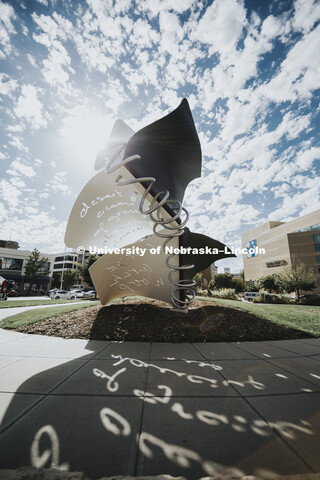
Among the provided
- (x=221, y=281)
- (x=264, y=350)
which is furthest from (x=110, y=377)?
(x=221, y=281)

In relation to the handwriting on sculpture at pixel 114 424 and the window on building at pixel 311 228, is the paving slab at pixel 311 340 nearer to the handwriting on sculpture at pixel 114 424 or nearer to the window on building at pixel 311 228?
the handwriting on sculpture at pixel 114 424

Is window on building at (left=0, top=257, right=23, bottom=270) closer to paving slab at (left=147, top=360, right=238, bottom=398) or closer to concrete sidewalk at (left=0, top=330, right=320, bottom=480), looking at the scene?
concrete sidewalk at (left=0, top=330, right=320, bottom=480)

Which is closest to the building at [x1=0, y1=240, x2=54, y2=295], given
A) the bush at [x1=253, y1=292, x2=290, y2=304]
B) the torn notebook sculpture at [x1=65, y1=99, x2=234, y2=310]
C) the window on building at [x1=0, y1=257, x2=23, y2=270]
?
the window on building at [x1=0, y1=257, x2=23, y2=270]

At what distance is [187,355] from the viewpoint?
433 cm

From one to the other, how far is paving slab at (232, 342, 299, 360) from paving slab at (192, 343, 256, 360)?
0.20 m

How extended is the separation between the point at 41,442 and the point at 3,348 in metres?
3.72

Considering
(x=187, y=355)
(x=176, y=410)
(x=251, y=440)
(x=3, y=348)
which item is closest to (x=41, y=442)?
(x=176, y=410)

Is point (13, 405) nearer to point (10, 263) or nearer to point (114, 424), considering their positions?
point (114, 424)

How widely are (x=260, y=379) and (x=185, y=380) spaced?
1197 mm

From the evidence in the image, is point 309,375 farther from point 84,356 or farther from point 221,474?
point 84,356

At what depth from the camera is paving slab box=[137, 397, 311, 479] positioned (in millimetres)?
1594

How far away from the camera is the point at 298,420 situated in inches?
86.0

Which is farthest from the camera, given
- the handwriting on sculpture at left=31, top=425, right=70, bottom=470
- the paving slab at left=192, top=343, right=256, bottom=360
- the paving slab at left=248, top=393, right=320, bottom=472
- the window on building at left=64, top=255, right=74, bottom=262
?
the window on building at left=64, top=255, right=74, bottom=262

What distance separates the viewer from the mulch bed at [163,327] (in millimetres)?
5730
